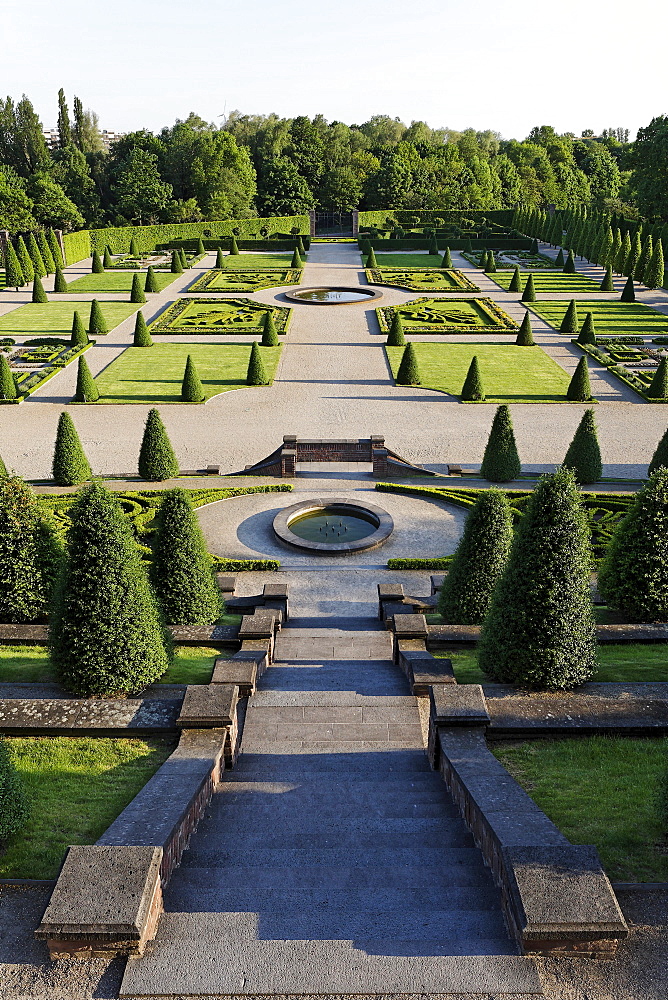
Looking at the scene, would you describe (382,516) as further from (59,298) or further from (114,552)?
(59,298)

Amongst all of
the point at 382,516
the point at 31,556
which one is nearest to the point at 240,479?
the point at 382,516

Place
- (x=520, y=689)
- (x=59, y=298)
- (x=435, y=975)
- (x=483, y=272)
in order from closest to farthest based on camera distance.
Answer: (x=435, y=975), (x=520, y=689), (x=59, y=298), (x=483, y=272)

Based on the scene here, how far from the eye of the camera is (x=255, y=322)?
4597 centimetres

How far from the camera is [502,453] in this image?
74.5 feet

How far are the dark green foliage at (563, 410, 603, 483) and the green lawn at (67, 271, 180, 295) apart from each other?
41.6 m

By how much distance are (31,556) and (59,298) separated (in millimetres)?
47834

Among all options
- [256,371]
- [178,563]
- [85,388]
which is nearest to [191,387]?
[256,371]

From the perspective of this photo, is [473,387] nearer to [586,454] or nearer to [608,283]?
[586,454]

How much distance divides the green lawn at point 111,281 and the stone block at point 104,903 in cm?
5513

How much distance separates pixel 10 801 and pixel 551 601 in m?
6.36

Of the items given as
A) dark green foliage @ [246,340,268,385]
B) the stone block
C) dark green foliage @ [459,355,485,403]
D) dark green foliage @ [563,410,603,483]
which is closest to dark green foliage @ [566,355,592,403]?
dark green foliage @ [459,355,485,403]

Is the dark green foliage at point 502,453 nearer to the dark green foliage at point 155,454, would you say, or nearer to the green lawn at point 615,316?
the dark green foliage at point 155,454

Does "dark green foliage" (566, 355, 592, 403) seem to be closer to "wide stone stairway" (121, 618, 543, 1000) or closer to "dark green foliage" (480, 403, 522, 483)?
"dark green foliage" (480, 403, 522, 483)

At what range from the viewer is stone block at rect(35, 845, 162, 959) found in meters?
5.21
